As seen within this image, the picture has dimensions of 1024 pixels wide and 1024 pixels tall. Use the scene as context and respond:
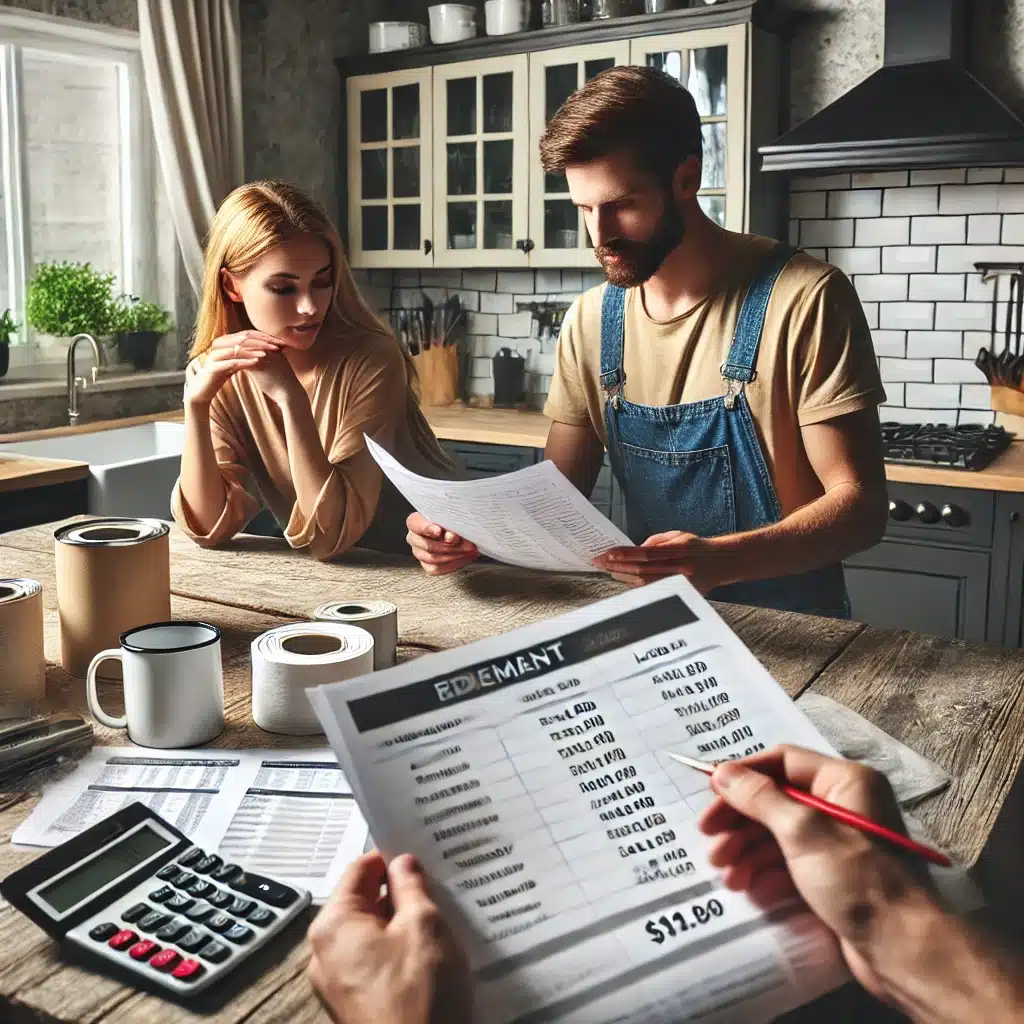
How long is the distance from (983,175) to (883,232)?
331mm

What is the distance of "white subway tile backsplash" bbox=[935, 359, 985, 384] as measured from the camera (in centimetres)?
354

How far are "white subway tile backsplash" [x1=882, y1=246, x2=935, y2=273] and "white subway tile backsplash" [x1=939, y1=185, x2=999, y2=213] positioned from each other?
0.44ft

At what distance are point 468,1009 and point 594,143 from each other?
4.93 feet

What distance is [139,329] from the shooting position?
12.6ft

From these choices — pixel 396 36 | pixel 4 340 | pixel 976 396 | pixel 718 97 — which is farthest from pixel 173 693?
pixel 396 36

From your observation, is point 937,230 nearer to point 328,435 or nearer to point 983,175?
point 983,175

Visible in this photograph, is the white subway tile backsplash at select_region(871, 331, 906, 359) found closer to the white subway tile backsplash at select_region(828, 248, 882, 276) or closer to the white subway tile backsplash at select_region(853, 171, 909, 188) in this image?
the white subway tile backsplash at select_region(828, 248, 882, 276)

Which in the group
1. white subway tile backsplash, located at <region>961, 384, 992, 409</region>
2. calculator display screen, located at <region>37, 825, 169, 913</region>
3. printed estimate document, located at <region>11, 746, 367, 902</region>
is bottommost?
printed estimate document, located at <region>11, 746, 367, 902</region>

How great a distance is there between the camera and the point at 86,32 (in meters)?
3.59

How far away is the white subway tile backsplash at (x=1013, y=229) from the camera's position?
338 centimetres

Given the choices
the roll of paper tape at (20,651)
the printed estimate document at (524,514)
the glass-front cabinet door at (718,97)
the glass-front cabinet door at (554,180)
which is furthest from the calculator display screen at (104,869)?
the glass-front cabinet door at (554,180)

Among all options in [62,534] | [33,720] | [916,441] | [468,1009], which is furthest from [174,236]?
[468,1009]

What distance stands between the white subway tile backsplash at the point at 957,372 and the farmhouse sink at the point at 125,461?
2.38 meters

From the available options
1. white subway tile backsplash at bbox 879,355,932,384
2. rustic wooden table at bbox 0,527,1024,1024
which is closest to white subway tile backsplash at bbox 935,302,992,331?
white subway tile backsplash at bbox 879,355,932,384
